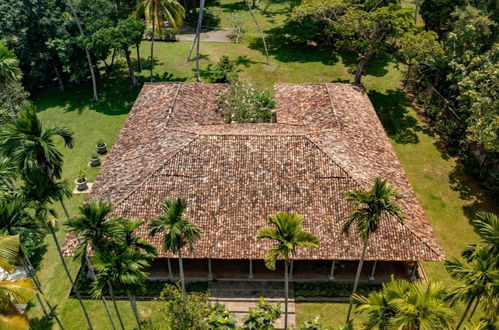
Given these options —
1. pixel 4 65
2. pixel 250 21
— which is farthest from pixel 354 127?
pixel 250 21

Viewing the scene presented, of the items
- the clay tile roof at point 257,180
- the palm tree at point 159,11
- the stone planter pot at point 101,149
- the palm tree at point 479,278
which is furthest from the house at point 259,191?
the palm tree at point 159,11

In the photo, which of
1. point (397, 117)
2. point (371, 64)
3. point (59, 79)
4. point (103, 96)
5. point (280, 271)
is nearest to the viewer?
point (280, 271)

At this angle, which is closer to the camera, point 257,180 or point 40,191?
point 40,191

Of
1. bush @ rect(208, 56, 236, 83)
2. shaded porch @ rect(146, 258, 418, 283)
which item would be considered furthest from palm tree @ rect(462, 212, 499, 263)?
bush @ rect(208, 56, 236, 83)

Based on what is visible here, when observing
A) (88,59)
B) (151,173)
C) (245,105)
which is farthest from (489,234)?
(88,59)

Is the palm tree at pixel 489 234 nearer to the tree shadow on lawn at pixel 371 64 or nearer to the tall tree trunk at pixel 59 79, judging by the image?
the tree shadow on lawn at pixel 371 64

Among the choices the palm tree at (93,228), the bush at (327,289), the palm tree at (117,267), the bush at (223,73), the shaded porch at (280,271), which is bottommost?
the bush at (327,289)

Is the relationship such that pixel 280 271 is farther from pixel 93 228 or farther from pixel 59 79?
pixel 59 79
